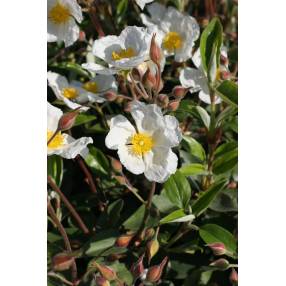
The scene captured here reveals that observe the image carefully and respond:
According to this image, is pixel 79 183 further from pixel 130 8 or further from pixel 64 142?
pixel 130 8

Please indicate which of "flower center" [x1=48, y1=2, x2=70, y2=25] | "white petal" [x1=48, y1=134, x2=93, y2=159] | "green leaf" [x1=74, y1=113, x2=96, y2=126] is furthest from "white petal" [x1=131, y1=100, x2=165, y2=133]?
"flower center" [x1=48, y1=2, x2=70, y2=25]

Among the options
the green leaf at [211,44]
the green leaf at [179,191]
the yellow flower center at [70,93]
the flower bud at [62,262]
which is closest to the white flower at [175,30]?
the green leaf at [211,44]

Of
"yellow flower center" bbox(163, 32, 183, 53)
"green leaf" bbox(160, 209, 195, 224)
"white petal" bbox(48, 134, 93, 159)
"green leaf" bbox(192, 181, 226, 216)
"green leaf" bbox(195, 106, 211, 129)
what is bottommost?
"green leaf" bbox(160, 209, 195, 224)

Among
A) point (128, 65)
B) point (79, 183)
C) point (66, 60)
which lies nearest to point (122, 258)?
point (79, 183)

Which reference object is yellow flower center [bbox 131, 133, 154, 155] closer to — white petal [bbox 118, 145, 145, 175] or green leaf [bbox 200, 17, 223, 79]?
white petal [bbox 118, 145, 145, 175]

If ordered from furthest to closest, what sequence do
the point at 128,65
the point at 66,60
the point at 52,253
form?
1. the point at 66,60
2. the point at 52,253
3. the point at 128,65

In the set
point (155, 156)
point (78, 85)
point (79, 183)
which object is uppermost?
point (78, 85)

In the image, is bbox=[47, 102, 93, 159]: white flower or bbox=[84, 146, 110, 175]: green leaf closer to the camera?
bbox=[47, 102, 93, 159]: white flower
